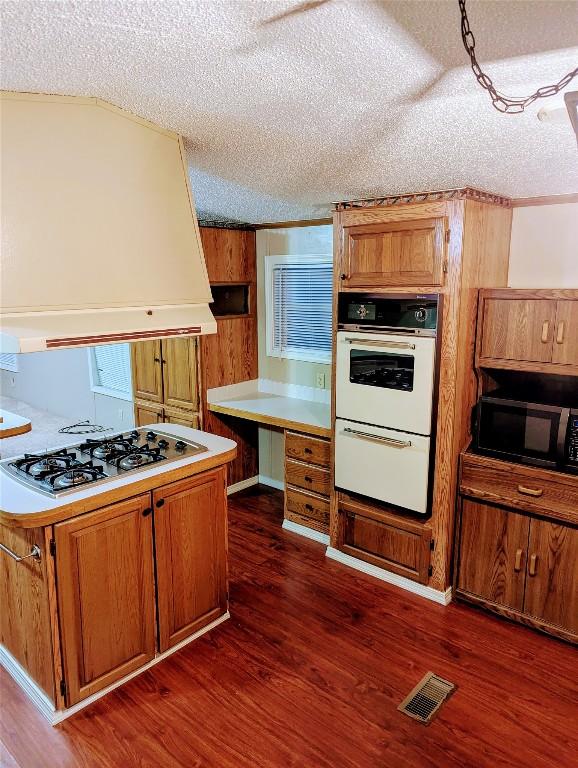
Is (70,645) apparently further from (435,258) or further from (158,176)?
(435,258)

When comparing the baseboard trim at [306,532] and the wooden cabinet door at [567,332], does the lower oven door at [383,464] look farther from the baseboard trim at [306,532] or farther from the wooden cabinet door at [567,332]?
the wooden cabinet door at [567,332]

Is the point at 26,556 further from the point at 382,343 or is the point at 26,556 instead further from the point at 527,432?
the point at 527,432

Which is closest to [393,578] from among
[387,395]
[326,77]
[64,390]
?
[387,395]

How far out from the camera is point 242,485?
4.76m

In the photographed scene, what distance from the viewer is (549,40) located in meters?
1.67

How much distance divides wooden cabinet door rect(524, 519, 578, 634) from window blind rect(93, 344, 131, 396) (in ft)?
13.2

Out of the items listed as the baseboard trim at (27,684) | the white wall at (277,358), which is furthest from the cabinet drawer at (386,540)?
the baseboard trim at (27,684)

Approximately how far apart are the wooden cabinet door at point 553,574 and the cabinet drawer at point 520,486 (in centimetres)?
9

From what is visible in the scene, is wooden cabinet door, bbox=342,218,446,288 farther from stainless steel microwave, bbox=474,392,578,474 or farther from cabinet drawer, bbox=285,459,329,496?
cabinet drawer, bbox=285,459,329,496

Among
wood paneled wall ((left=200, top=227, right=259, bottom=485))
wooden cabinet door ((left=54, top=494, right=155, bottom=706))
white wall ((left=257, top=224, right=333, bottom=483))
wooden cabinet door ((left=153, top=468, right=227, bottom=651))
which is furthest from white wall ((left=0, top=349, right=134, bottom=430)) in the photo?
wooden cabinet door ((left=54, top=494, right=155, bottom=706))

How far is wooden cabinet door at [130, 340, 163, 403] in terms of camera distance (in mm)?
4566

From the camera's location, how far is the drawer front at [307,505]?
3816 mm

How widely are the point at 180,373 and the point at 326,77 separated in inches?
110


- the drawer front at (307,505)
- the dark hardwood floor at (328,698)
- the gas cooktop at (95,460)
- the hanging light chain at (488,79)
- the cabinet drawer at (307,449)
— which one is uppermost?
the hanging light chain at (488,79)
